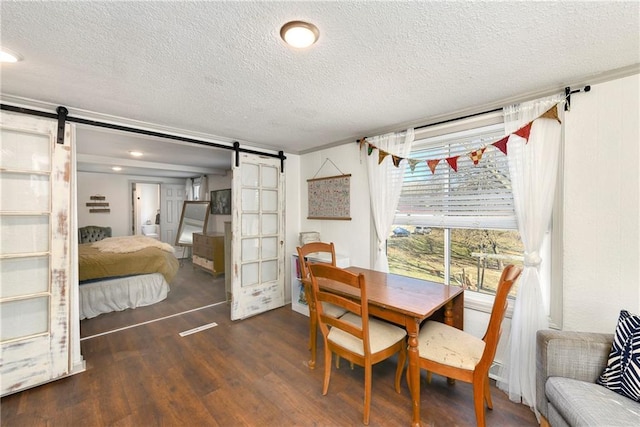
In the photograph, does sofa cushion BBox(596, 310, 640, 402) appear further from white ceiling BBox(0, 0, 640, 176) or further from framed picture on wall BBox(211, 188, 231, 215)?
framed picture on wall BBox(211, 188, 231, 215)

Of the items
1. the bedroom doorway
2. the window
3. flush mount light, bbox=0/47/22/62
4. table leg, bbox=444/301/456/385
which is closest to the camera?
flush mount light, bbox=0/47/22/62

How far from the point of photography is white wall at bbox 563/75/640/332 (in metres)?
1.60

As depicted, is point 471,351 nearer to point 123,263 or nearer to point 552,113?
point 552,113

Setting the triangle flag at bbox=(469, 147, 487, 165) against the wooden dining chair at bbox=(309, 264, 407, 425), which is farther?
the triangle flag at bbox=(469, 147, 487, 165)

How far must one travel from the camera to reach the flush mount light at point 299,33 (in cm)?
121

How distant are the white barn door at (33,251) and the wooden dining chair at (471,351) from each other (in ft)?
9.27

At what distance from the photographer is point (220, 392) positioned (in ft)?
6.41

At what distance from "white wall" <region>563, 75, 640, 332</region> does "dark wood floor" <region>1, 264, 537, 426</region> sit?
35.0 inches

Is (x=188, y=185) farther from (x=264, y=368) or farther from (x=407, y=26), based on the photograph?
(x=407, y=26)

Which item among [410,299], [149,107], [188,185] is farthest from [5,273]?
[188,185]

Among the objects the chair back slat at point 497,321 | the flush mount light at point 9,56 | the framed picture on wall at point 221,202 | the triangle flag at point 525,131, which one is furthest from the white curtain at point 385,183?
the framed picture on wall at point 221,202

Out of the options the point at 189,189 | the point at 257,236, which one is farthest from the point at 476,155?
the point at 189,189

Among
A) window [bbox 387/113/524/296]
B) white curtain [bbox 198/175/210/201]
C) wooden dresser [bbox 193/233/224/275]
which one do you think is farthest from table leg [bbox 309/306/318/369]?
white curtain [bbox 198/175/210/201]

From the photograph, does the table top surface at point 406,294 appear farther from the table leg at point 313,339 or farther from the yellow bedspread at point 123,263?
the yellow bedspread at point 123,263
